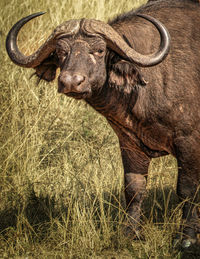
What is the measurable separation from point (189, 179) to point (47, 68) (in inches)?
64.0

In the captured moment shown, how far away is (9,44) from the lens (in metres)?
4.38

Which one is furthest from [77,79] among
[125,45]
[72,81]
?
[125,45]

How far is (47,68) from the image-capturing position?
4.51m

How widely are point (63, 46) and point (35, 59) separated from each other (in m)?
Answer: 0.40

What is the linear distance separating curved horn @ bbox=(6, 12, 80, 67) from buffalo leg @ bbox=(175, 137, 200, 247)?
1.33m

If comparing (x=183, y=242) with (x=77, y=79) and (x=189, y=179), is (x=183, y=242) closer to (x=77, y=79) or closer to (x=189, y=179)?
(x=189, y=179)

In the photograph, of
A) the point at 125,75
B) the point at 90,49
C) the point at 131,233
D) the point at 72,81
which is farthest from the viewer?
the point at 131,233

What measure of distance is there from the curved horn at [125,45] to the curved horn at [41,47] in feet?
0.42

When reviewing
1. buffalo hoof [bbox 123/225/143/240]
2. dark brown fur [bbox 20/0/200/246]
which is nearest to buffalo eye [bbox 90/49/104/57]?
dark brown fur [bbox 20/0/200/246]

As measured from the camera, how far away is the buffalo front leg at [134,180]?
4871mm

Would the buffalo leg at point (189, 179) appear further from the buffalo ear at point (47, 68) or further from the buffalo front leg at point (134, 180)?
the buffalo ear at point (47, 68)

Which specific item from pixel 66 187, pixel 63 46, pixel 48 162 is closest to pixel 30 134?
pixel 48 162

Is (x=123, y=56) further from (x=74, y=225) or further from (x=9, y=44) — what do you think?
(x=74, y=225)

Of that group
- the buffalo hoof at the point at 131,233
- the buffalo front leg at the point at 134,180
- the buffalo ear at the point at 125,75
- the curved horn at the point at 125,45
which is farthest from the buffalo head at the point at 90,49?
the buffalo hoof at the point at 131,233
